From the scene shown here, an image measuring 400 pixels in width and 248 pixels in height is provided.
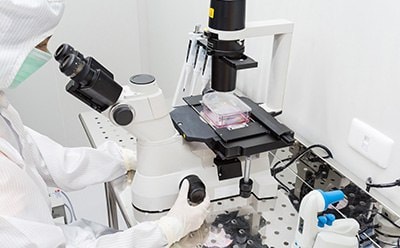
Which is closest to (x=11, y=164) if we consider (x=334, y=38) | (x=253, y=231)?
(x=253, y=231)

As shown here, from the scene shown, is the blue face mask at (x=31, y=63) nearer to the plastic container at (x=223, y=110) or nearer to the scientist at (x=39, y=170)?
the scientist at (x=39, y=170)

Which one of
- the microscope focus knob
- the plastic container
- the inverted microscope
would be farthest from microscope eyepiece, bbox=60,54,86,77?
the plastic container

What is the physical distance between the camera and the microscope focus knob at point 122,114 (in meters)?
1.01

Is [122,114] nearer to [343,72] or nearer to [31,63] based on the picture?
[31,63]

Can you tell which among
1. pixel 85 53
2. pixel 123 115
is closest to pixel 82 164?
pixel 123 115

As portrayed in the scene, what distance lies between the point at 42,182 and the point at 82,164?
15cm

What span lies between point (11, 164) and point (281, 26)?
768 mm

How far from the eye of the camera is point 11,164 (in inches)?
37.6

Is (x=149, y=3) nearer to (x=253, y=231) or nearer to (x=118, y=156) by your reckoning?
(x=118, y=156)

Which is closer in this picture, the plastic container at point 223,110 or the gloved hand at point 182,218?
the gloved hand at point 182,218

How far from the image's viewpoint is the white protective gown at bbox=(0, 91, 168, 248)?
0.90m

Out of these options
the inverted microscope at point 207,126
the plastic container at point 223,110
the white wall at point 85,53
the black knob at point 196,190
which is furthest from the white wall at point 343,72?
the white wall at point 85,53

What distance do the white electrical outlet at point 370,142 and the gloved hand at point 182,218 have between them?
451mm

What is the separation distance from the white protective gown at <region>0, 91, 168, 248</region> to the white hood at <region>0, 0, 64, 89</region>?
0.20 m
